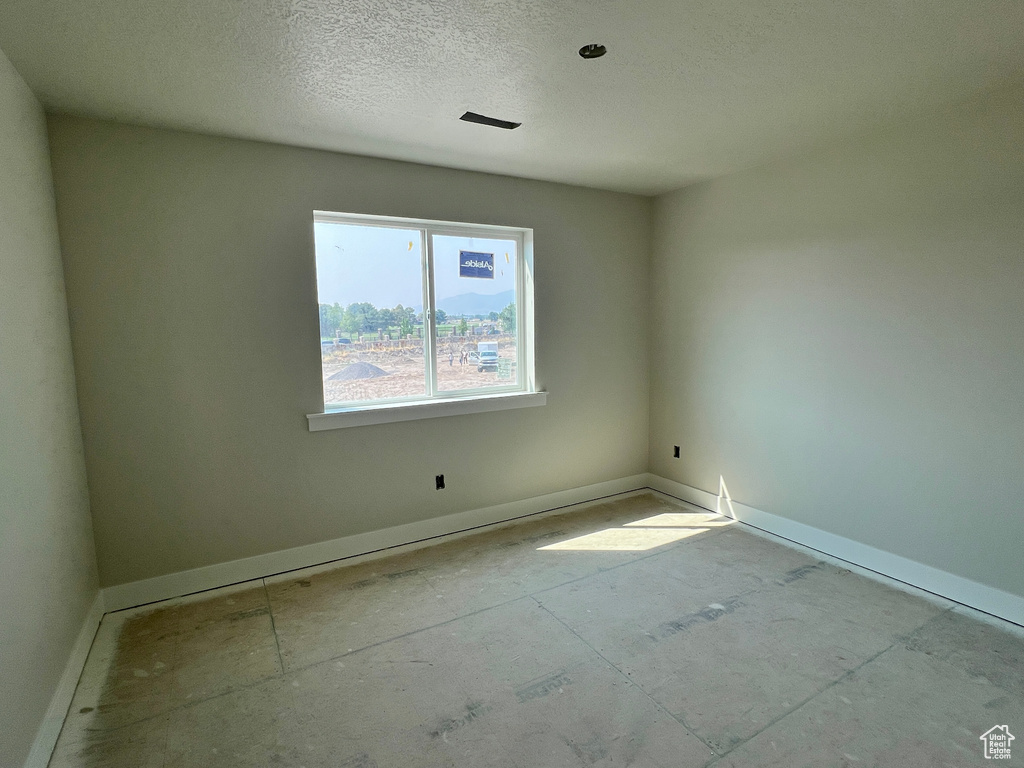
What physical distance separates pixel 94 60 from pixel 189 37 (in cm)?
46

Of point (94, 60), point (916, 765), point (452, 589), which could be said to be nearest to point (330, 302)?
point (94, 60)

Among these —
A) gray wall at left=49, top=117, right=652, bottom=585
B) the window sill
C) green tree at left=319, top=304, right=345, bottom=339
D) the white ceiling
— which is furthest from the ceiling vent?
the window sill

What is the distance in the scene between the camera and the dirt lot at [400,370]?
3271 mm

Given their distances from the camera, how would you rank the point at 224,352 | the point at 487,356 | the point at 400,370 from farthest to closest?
the point at 487,356 < the point at 400,370 < the point at 224,352

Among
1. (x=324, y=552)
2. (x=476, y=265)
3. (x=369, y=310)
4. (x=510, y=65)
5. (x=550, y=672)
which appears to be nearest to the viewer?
(x=510, y=65)

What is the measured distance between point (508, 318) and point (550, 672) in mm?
2444

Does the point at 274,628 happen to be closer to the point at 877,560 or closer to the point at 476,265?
the point at 476,265

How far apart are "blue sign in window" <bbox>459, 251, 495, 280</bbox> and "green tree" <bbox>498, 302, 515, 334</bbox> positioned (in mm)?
260

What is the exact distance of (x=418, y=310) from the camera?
11.5 feet

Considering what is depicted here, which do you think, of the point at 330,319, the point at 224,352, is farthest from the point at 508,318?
the point at 224,352

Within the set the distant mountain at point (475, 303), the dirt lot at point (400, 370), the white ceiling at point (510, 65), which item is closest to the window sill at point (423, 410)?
the dirt lot at point (400, 370)

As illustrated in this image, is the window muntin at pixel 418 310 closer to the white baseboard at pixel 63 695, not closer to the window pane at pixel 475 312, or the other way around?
the window pane at pixel 475 312

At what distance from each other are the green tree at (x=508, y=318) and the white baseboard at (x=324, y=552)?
1301mm

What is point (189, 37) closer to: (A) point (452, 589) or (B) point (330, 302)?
(B) point (330, 302)
